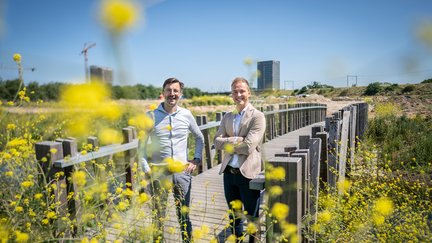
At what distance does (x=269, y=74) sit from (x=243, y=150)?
50.6 inches

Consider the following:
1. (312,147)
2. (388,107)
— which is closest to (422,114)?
(388,107)

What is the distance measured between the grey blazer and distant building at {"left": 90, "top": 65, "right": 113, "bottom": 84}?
5.71ft

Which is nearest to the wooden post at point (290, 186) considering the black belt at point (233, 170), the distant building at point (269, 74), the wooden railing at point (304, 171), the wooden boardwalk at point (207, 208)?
the wooden railing at point (304, 171)

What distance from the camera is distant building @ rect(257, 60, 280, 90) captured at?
116cm

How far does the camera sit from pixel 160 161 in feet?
8.45

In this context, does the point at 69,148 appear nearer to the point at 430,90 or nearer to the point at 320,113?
the point at 430,90

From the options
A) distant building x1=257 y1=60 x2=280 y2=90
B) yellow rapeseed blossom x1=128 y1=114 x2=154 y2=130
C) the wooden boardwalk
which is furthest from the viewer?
the wooden boardwalk

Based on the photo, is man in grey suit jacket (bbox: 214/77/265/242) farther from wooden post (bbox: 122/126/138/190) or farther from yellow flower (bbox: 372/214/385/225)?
wooden post (bbox: 122/126/138/190)

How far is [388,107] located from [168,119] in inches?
305

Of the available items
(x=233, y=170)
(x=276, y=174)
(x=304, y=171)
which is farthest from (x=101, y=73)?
(x=233, y=170)

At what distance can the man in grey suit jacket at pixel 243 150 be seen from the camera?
2402 millimetres

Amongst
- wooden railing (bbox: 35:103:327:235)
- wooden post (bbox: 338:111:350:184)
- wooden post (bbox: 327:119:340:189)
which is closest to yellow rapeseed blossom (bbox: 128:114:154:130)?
wooden railing (bbox: 35:103:327:235)

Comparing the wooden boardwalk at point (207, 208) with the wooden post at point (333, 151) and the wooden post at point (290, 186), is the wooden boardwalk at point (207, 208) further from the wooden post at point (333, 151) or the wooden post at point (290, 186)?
the wooden post at point (333, 151)

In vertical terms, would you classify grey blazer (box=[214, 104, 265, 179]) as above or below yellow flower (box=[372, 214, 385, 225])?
above
